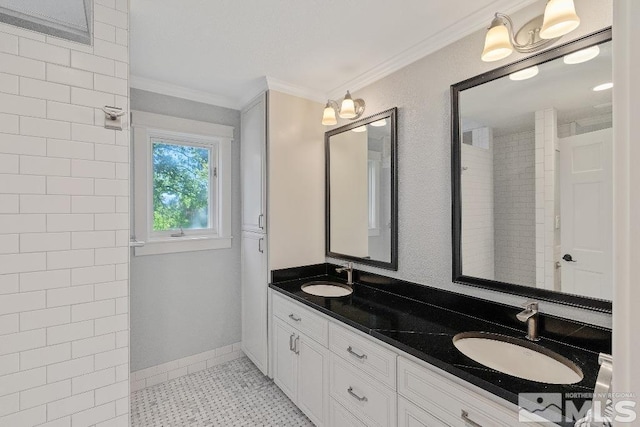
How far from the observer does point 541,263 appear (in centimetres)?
137

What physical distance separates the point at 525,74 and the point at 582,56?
0.68 feet

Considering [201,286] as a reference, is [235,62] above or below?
above

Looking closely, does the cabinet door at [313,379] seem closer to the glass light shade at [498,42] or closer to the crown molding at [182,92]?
the glass light shade at [498,42]

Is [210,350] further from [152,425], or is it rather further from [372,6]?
[372,6]

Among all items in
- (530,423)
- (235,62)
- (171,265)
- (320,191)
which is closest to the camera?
(530,423)

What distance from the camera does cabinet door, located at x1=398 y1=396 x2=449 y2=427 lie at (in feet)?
3.79

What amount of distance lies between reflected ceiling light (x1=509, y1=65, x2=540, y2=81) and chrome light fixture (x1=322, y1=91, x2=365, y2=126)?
0.95 m

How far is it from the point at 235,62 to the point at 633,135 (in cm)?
218

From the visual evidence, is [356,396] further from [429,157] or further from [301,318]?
[429,157]

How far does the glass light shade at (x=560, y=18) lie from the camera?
111 cm

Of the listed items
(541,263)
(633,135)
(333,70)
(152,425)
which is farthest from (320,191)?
(633,135)

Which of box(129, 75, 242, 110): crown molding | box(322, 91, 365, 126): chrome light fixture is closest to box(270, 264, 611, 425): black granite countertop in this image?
box(322, 91, 365, 126): chrome light fixture

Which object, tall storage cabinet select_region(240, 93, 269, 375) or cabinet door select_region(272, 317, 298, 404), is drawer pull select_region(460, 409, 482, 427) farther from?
tall storage cabinet select_region(240, 93, 269, 375)

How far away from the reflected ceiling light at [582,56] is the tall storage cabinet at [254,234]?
1835mm
